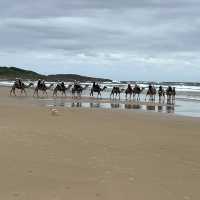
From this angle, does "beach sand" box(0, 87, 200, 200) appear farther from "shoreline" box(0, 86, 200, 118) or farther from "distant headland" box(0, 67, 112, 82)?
"distant headland" box(0, 67, 112, 82)

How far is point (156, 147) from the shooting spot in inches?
413

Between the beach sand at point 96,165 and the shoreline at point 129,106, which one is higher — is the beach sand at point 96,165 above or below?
above

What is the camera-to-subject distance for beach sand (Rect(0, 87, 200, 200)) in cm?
653

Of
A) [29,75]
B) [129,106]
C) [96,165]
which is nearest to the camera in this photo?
[96,165]

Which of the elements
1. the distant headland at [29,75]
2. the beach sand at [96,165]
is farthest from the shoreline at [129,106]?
the distant headland at [29,75]

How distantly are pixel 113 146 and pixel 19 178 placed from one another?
3.52 metres

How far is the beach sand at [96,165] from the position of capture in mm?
6531

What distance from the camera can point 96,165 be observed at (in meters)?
8.12

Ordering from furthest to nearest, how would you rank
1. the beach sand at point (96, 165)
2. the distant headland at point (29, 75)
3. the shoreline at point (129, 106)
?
the distant headland at point (29, 75) < the shoreline at point (129, 106) < the beach sand at point (96, 165)

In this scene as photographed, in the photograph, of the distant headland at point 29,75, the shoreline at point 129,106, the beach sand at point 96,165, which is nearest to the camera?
the beach sand at point 96,165

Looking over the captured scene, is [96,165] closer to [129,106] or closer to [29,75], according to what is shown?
[129,106]

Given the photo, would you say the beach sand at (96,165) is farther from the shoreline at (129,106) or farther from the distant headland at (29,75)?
the distant headland at (29,75)

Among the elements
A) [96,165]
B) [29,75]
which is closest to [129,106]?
[96,165]

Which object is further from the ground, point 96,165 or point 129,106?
point 96,165
